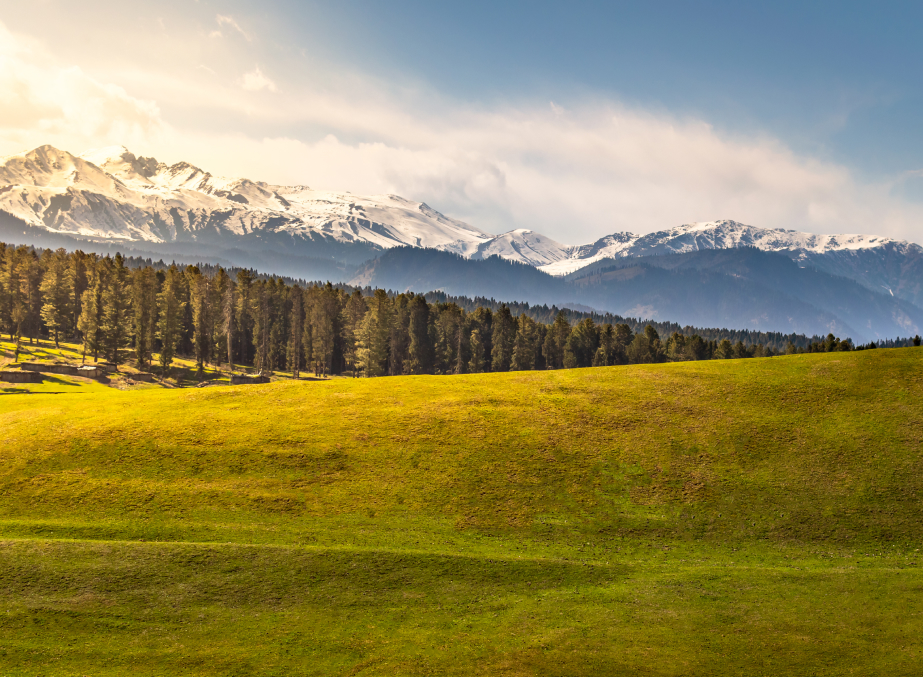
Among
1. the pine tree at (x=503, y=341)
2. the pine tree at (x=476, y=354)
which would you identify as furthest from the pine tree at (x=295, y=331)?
the pine tree at (x=503, y=341)

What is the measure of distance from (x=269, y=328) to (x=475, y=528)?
12998cm

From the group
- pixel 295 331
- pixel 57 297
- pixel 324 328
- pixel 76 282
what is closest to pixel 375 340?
pixel 324 328

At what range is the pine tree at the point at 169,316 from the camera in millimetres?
127863

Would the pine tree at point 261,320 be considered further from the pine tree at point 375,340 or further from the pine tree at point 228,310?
the pine tree at point 375,340

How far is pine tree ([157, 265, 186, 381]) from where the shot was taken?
12786cm

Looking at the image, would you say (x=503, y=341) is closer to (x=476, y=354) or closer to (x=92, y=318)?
(x=476, y=354)

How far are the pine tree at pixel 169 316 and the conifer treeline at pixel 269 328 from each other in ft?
1.06

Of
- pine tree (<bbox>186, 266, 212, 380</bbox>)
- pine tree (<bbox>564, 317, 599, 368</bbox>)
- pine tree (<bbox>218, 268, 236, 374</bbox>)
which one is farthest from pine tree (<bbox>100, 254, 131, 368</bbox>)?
pine tree (<bbox>564, 317, 599, 368</bbox>)

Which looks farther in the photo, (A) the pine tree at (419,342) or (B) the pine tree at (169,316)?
(A) the pine tree at (419,342)

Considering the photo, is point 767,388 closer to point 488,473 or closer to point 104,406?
point 488,473

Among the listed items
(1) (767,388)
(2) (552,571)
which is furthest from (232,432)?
(1) (767,388)

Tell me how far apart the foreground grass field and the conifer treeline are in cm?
7656

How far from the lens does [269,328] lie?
524ft

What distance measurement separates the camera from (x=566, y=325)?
18000 centimetres
